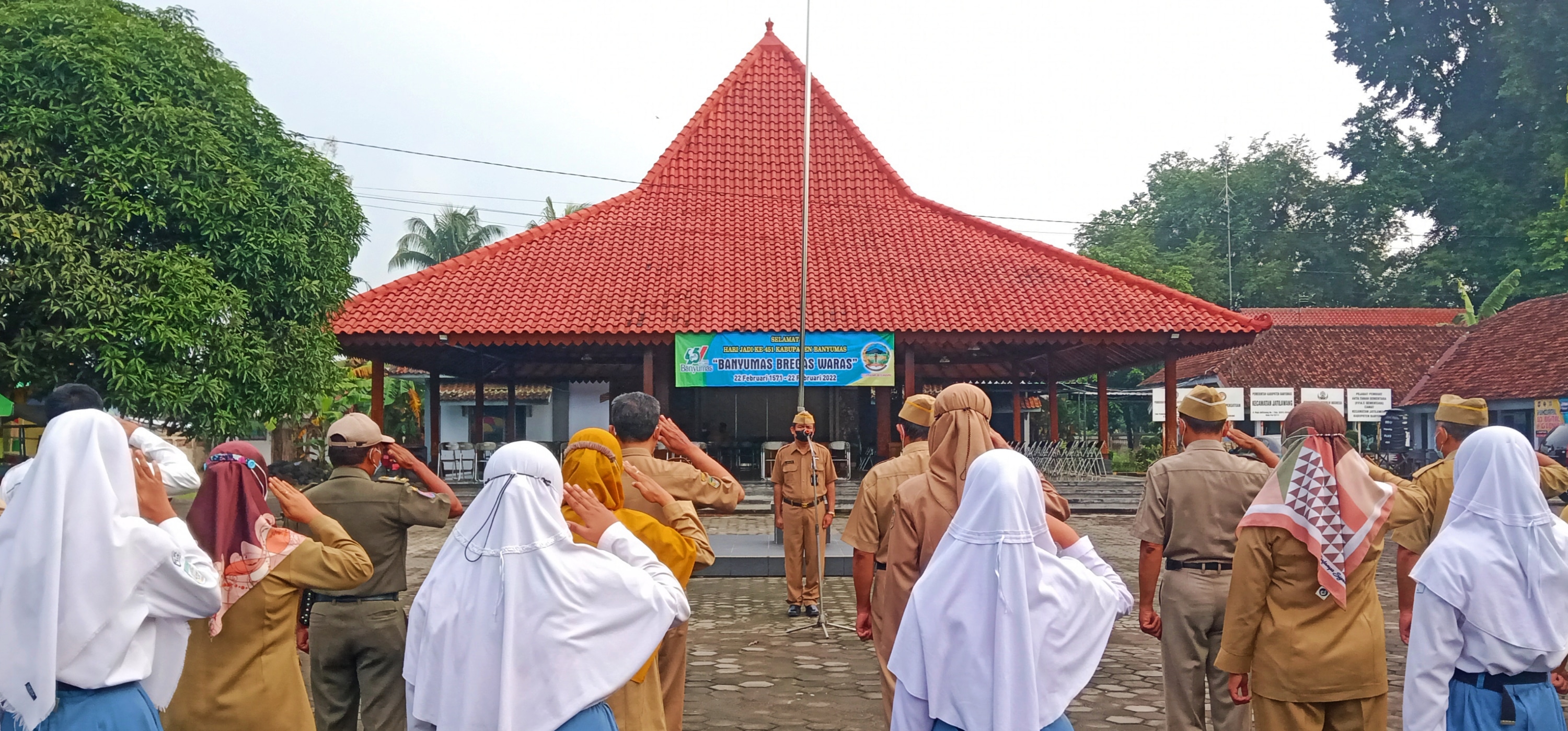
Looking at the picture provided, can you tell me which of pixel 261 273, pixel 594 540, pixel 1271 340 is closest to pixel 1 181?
pixel 261 273

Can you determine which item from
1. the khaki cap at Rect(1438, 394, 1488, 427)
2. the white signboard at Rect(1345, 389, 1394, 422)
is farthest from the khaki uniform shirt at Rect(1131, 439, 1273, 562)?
the white signboard at Rect(1345, 389, 1394, 422)

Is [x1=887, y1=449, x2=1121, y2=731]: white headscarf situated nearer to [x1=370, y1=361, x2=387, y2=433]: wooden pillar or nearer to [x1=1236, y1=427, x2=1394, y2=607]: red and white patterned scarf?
[x1=1236, y1=427, x2=1394, y2=607]: red and white patterned scarf

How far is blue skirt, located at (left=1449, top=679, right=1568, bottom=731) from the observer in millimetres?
3422

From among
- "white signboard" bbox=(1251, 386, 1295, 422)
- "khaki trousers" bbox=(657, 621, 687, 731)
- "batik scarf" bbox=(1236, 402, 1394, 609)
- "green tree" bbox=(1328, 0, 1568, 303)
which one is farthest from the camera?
"green tree" bbox=(1328, 0, 1568, 303)

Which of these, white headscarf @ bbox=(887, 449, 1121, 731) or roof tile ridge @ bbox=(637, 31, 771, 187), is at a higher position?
roof tile ridge @ bbox=(637, 31, 771, 187)

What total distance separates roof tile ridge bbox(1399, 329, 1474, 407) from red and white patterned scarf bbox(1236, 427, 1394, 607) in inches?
1157

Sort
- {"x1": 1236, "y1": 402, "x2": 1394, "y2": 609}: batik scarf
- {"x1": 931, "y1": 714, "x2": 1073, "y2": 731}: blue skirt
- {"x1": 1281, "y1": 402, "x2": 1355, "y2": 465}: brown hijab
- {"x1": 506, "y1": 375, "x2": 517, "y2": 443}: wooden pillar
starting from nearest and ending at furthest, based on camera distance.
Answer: {"x1": 931, "y1": 714, "x2": 1073, "y2": 731}: blue skirt → {"x1": 1236, "y1": 402, "x2": 1394, "y2": 609}: batik scarf → {"x1": 1281, "y1": 402, "x2": 1355, "y2": 465}: brown hijab → {"x1": 506, "y1": 375, "x2": 517, "y2": 443}: wooden pillar

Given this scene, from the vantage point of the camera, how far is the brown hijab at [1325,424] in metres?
3.88

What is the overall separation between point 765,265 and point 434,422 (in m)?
6.69

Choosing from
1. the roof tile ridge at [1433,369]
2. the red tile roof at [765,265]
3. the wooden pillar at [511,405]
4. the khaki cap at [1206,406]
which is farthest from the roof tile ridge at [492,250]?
the roof tile ridge at [1433,369]

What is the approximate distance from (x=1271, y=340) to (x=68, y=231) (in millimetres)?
29503

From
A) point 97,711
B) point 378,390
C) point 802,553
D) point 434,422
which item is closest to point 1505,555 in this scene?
point 97,711

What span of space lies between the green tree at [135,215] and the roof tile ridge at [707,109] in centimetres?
824

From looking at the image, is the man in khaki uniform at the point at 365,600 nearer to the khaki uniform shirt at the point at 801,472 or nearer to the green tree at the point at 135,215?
the khaki uniform shirt at the point at 801,472
